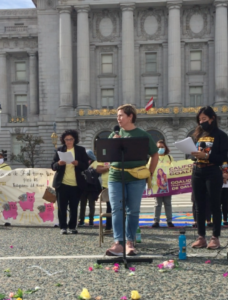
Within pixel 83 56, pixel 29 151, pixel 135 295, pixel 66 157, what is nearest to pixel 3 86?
pixel 29 151

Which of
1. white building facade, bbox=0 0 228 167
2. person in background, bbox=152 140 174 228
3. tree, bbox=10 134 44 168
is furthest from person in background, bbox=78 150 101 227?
tree, bbox=10 134 44 168

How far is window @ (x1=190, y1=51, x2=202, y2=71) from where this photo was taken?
161ft

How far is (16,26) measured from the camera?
52875 millimetres

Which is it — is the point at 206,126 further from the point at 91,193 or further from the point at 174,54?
the point at 174,54

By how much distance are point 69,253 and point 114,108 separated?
4298cm

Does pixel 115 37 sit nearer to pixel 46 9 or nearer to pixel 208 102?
pixel 46 9

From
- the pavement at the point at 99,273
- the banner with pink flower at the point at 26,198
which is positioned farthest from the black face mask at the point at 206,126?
the banner with pink flower at the point at 26,198

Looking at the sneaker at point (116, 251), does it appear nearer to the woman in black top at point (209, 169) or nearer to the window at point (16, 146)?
the woman in black top at point (209, 169)

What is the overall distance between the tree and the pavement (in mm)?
40243

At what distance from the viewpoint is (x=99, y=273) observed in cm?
512

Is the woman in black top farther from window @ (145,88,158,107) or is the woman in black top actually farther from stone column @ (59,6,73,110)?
window @ (145,88,158,107)

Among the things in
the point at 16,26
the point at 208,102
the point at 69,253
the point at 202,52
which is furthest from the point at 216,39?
the point at 69,253

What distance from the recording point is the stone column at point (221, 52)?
152ft

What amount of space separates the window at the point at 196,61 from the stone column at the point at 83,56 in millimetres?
11298
